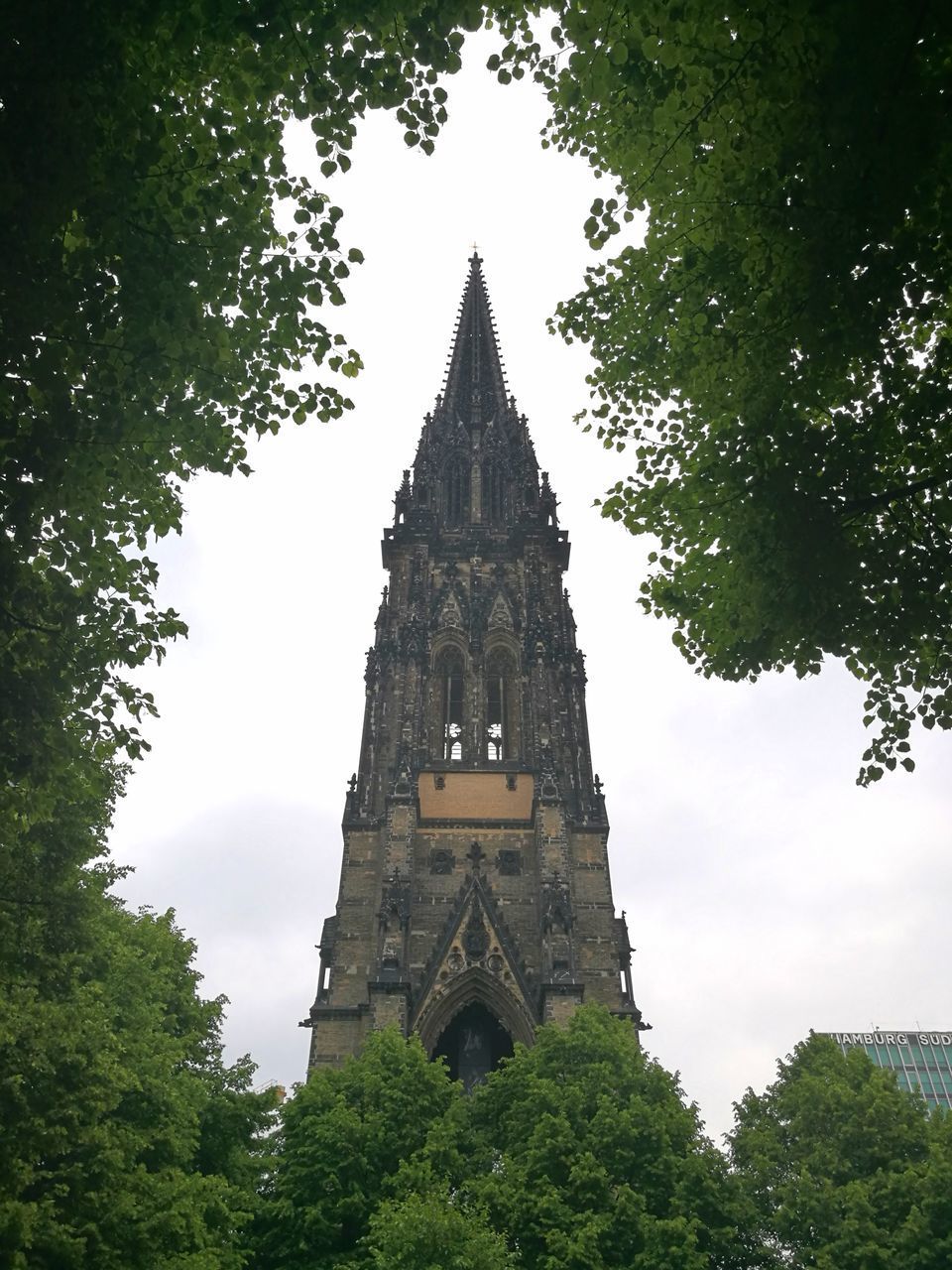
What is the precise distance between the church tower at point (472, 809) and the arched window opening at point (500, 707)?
7 cm

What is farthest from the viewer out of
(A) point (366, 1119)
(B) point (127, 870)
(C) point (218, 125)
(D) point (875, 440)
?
(A) point (366, 1119)

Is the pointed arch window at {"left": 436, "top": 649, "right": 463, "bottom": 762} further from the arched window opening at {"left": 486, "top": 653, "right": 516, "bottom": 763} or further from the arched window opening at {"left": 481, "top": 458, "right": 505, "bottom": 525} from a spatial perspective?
the arched window opening at {"left": 481, "top": 458, "right": 505, "bottom": 525}

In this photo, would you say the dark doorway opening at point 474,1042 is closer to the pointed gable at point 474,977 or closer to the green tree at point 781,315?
the pointed gable at point 474,977

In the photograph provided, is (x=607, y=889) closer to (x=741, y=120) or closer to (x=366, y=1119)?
(x=366, y=1119)

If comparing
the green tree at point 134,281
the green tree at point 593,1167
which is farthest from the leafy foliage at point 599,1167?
the green tree at point 134,281

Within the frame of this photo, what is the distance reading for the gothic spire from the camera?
46416 millimetres

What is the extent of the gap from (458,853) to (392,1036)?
9.13 metres

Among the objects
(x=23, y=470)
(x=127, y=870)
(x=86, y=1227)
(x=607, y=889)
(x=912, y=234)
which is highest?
(x=607, y=889)

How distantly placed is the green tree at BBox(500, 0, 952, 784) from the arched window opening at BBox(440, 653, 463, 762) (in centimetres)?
2481

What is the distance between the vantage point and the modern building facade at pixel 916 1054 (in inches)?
2623

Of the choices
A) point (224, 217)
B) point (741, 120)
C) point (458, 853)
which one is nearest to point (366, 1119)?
point (458, 853)

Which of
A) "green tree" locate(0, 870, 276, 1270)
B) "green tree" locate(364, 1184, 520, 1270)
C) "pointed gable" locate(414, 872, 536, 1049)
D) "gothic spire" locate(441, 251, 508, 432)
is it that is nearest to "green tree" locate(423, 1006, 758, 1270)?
"green tree" locate(364, 1184, 520, 1270)

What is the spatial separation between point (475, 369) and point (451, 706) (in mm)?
21373

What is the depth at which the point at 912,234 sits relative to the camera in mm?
5957
